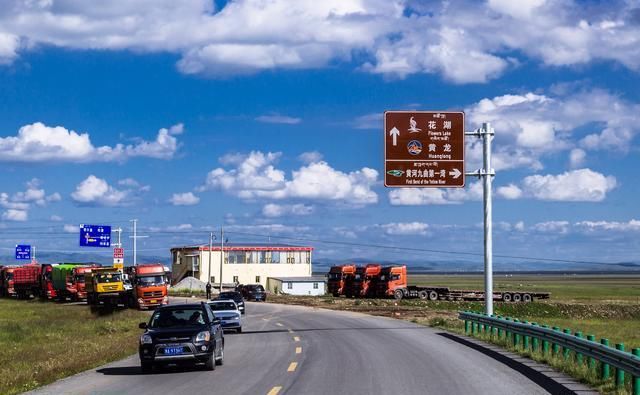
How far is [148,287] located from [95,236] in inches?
876

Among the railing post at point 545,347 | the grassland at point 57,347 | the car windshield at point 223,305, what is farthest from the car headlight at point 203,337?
the car windshield at point 223,305

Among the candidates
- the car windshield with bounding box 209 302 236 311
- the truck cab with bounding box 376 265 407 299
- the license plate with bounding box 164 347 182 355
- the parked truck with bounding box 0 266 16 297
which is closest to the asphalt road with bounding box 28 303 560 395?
the license plate with bounding box 164 347 182 355

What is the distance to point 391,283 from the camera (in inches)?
3280

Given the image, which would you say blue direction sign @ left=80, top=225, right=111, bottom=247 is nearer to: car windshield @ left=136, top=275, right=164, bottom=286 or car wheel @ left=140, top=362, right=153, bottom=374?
car windshield @ left=136, top=275, right=164, bottom=286

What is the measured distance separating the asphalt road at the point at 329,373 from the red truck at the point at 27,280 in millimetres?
60181

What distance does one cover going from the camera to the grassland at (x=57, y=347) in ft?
60.1

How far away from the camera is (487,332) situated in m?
29.1

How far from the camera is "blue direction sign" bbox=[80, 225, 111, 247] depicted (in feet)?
251

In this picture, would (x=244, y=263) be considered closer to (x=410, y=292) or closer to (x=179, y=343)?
(x=410, y=292)

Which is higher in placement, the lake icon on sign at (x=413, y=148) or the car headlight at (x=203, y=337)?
the lake icon on sign at (x=413, y=148)

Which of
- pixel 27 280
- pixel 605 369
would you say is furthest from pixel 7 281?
pixel 605 369

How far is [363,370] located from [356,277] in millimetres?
69364

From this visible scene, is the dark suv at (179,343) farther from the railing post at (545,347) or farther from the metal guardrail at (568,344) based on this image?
the railing post at (545,347)

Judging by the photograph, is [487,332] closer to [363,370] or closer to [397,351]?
[397,351]
